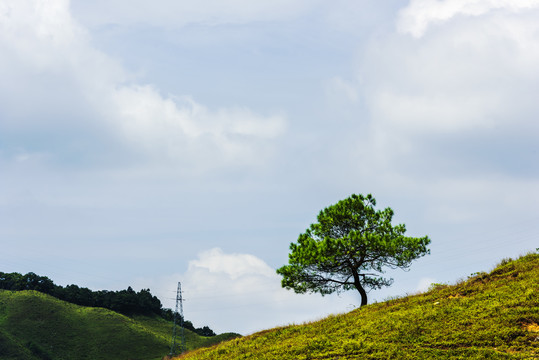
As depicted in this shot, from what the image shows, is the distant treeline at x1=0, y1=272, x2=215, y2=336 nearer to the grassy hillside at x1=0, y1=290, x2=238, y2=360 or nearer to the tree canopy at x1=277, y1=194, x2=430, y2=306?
the grassy hillside at x1=0, y1=290, x2=238, y2=360

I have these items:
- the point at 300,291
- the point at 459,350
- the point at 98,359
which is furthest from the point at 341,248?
the point at 98,359

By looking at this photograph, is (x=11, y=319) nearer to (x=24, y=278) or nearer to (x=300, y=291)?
(x=24, y=278)

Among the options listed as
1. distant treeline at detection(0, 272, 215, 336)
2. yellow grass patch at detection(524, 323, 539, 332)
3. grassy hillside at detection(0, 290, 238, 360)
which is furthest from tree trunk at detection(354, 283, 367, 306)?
distant treeline at detection(0, 272, 215, 336)

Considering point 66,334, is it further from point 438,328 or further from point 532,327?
point 532,327

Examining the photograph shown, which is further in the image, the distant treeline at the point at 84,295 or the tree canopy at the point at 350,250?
the distant treeline at the point at 84,295

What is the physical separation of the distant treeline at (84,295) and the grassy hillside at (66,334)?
9970 millimetres

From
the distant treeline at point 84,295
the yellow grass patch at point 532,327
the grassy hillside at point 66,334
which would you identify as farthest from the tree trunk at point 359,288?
the distant treeline at point 84,295

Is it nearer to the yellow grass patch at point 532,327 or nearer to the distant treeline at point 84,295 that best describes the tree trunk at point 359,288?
the yellow grass patch at point 532,327

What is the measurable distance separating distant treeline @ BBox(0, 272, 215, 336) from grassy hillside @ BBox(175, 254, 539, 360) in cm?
12778

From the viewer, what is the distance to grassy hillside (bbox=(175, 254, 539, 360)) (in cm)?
1762

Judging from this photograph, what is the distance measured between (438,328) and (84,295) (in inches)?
5675

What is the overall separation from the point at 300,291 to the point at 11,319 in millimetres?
99506

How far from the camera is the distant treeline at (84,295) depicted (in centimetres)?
14143

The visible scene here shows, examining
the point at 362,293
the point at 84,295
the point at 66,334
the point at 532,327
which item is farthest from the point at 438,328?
the point at 84,295
